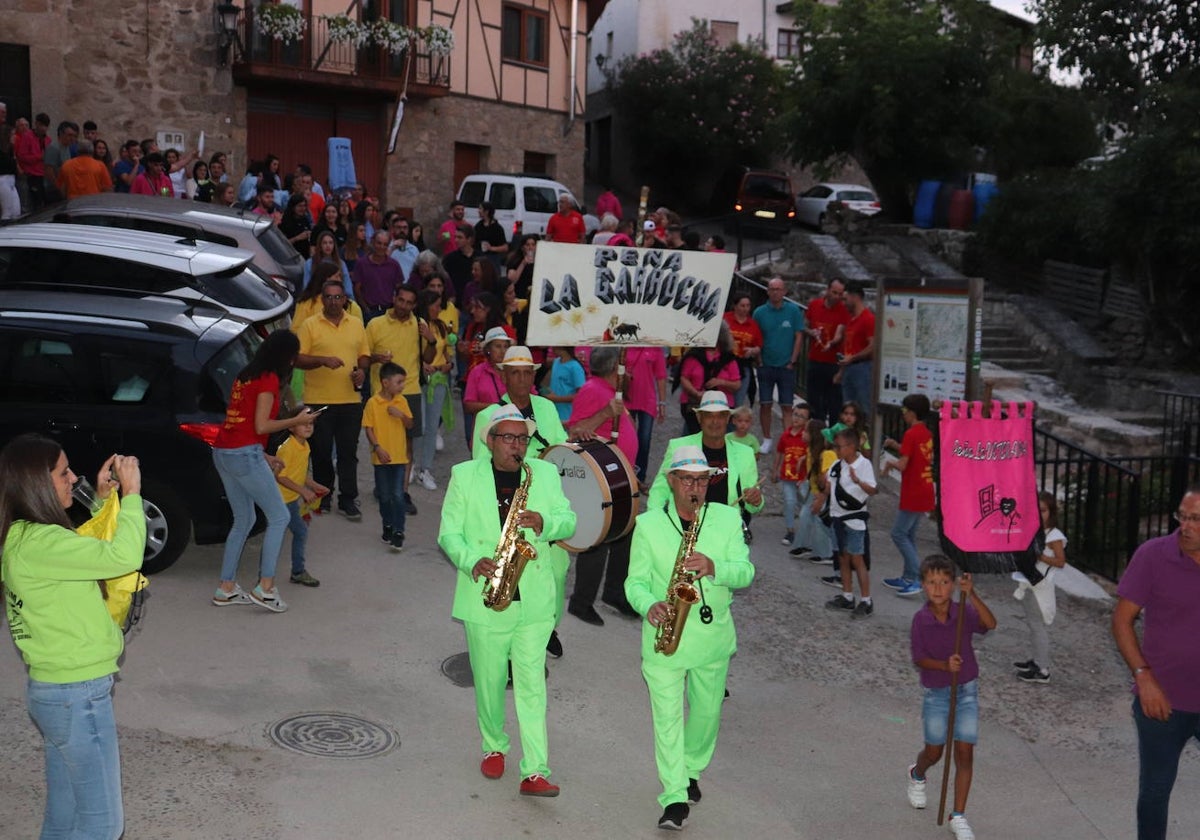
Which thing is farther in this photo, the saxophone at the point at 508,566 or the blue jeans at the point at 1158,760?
the saxophone at the point at 508,566

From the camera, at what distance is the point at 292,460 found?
940cm

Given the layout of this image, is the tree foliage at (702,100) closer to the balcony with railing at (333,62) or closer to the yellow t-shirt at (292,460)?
the balcony with railing at (333,62)

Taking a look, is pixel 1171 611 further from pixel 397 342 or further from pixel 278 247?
pixel 278 247

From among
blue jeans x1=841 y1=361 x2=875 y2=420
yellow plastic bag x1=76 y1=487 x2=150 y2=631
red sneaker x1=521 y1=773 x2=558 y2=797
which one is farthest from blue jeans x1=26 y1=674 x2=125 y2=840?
blue jeans x1=841 y1=361 x2=875 y2=420

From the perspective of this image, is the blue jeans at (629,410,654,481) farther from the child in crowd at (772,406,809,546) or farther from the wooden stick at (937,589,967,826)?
the wooden stick at (937,589,967,826)

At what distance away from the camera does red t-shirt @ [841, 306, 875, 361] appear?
47.1 ft

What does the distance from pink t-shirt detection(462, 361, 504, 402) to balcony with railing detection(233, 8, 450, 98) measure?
707 inches

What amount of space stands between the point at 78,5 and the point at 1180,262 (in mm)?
19490

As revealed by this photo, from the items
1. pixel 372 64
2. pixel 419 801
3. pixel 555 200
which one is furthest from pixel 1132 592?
pixel 372 64

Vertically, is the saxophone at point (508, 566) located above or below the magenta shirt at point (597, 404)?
below

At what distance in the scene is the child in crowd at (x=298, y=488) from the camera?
918 cm

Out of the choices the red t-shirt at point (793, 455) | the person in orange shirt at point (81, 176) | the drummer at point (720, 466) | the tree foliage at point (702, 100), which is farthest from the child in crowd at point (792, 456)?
the tree foliage at point (702, 100)

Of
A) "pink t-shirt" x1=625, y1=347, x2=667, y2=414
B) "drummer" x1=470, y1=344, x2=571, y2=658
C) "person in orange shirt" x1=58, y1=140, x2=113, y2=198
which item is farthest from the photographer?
"person in orange shirt" x1=58, y1=140, x2=113, y2=198

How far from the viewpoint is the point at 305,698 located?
782 centimetres
